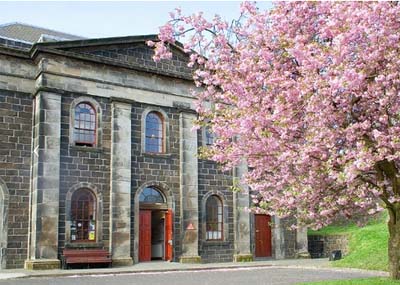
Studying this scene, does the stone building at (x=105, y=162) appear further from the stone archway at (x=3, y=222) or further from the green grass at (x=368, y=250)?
the green grass at (x=368, y=250)

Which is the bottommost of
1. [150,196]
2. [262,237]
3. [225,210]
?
[262,237]

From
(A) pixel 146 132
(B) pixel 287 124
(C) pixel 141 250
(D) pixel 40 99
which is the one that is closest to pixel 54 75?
(D) pixel 40 99

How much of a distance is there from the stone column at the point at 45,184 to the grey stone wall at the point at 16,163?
11.0 inches

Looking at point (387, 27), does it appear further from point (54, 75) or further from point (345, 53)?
point (54, 75)

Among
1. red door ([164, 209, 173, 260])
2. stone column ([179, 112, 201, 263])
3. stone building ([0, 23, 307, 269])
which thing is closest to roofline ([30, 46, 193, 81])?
stone building ([0, 23, 307, 269])

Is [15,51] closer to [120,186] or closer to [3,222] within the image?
[3,222]

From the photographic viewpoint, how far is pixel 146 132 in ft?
77.3

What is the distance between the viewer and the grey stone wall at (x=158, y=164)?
2288 centimetres

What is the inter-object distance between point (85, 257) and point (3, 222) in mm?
3256

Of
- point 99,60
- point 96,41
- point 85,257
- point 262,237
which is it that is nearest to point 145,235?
point 85,257

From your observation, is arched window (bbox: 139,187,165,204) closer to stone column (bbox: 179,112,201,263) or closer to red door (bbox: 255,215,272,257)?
stone column (bbox: 179,112,201,263)

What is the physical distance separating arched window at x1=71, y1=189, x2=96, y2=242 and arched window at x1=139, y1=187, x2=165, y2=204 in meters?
2.36

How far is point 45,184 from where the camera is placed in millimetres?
20094

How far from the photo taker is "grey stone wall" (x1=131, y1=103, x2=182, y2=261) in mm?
22875
